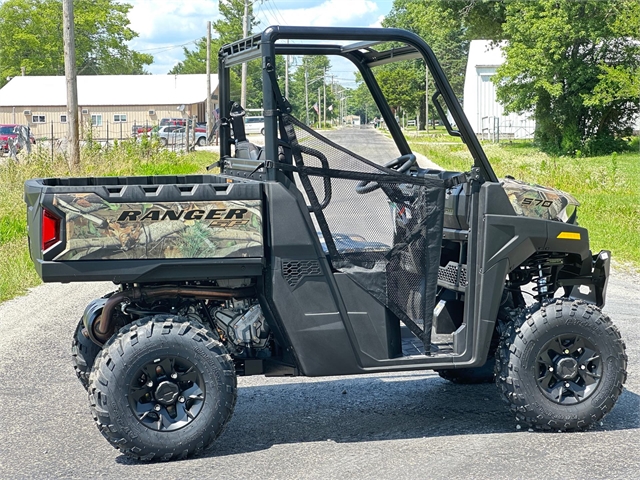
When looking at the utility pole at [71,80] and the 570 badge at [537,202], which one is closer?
the 570 badge at [537,202]

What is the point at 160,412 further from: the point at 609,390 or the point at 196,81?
the point at 196,81

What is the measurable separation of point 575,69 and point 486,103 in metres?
24.4

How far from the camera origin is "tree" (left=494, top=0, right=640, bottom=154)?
3484cm

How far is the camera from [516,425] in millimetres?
5359

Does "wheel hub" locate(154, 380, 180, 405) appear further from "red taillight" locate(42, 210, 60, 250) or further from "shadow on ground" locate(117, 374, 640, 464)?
"red taillight" locate(42, 210, 60, 250)

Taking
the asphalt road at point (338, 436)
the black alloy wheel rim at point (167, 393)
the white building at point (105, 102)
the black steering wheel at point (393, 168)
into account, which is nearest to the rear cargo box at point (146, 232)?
the black alloy wheel rim at point (167, 393)

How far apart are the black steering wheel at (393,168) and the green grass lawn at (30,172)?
5676mm

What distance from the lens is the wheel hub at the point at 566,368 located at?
17.0 ft

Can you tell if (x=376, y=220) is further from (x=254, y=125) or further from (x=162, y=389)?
(x=162, y=389)

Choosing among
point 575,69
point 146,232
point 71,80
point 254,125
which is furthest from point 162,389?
point 575,69

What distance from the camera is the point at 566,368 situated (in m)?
5.20

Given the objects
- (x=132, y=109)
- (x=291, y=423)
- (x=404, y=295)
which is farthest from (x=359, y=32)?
(x=132, y=109)

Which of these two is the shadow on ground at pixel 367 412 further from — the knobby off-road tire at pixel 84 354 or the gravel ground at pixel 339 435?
the knobby off-road tire at pixel 84 354

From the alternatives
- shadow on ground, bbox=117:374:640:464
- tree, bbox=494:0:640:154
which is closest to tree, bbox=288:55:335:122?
shadow on ground, bbox=117:374:640:464
